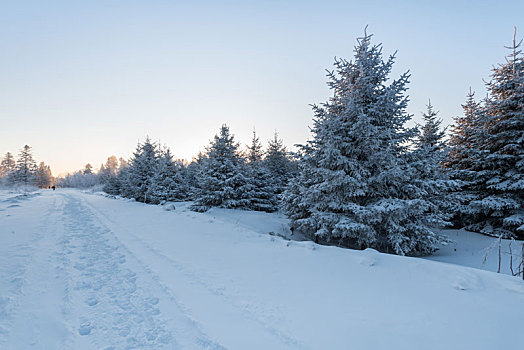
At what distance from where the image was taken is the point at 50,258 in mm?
5570

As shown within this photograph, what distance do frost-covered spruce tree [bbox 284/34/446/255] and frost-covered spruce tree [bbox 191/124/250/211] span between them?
23.1 feet

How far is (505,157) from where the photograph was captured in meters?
10.9

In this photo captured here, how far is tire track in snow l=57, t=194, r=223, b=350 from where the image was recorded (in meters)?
2.84

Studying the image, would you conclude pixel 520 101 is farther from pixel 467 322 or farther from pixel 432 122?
pixel 467 322

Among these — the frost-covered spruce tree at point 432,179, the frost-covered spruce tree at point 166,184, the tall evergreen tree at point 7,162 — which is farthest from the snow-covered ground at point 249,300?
the tall evergreen tree at point 7,162

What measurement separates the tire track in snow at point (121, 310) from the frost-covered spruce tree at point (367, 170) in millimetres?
6085

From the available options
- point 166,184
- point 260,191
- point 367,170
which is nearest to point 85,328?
point 367,170

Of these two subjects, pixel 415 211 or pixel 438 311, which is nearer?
pixel 438 311

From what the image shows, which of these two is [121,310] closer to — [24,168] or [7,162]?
[24,168]

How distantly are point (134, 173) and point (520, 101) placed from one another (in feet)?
99.8

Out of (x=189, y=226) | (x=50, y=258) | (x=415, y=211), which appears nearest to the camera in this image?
(x=50, y=258)

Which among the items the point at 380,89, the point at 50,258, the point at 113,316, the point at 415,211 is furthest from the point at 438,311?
the point at 380,89

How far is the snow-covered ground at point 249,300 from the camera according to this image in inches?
111

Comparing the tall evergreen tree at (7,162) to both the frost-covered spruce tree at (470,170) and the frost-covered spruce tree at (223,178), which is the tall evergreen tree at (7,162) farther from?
the frost-covered spruce tree at (470,170)
